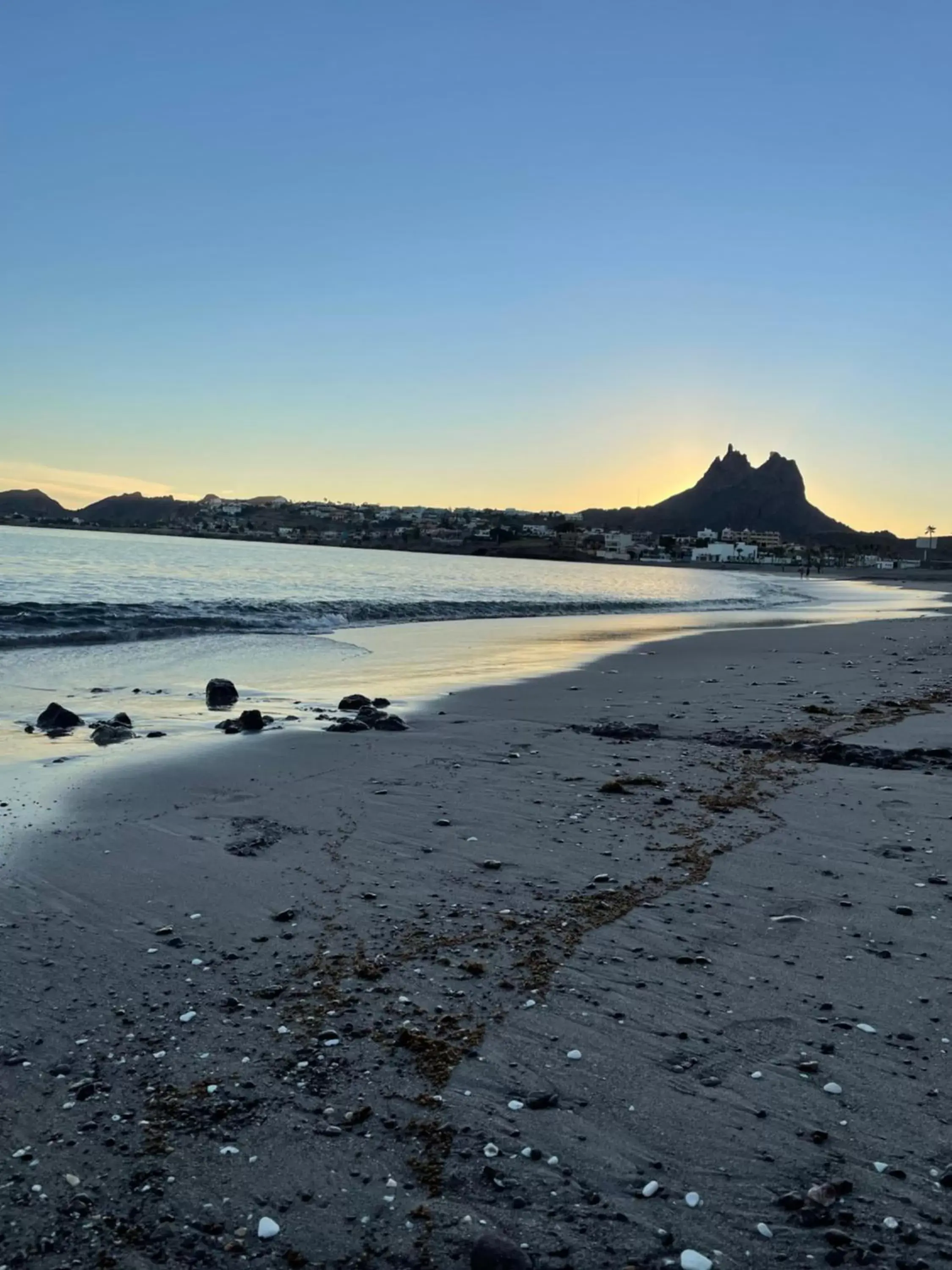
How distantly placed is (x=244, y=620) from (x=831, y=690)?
15.8 m

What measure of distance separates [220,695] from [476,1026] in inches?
348

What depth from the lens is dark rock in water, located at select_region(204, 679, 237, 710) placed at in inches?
449

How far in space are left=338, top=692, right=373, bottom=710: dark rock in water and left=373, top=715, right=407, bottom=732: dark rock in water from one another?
108 centimetres

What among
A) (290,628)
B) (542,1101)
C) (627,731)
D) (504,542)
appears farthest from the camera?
(504,542)

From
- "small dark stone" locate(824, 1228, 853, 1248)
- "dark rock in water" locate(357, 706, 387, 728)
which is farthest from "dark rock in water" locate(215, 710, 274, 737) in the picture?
"small dark stone" locate(824, 1228, 853, 1248)

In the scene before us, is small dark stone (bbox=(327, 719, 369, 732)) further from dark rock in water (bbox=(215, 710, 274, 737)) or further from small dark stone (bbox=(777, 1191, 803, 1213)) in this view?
small dark stone (bbox=(777, 1191, 803, 1213))

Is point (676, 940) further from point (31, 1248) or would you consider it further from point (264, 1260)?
point (31, 1248)

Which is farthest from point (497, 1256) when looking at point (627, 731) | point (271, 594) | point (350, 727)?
point (271, 594)

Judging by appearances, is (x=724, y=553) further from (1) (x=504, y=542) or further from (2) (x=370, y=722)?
(2) (x=370, y=722)

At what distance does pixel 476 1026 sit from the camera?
3.53 metres

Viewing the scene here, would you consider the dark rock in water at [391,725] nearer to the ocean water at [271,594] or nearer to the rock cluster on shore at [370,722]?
the rock cluster on shore at [370,722]

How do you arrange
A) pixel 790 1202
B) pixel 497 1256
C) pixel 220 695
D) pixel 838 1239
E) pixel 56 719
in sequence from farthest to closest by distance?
pixel 220 695 < pixel 56 719 < pixel 790 1202 < pixel 838 1239 < pixel 497 1256

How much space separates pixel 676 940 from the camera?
14.2 ft

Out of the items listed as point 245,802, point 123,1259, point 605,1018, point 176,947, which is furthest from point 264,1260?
point 245,802
